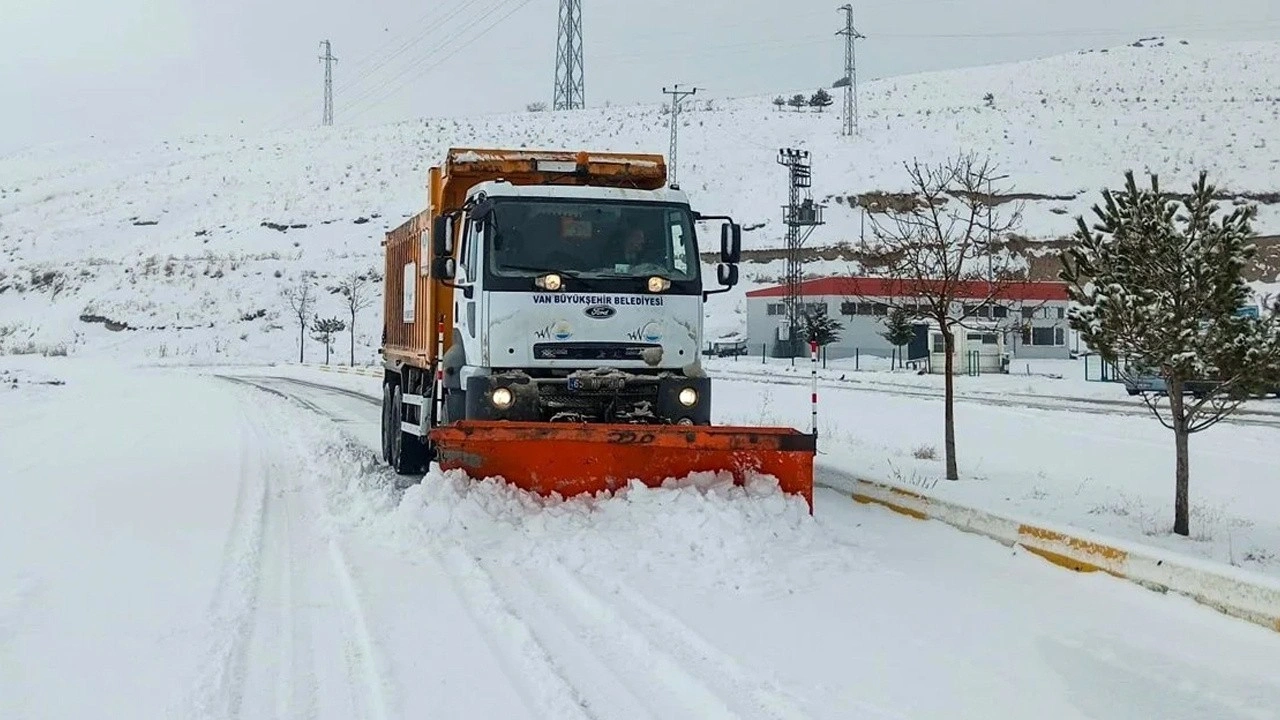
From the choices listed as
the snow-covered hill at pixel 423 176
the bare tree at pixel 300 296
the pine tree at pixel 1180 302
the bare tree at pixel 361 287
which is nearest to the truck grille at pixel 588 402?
the pine tree at pixel 1180 302

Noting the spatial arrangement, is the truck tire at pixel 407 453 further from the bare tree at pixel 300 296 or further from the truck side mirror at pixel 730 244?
the bare tree at pixel 300 296

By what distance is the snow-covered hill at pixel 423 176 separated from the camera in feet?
206

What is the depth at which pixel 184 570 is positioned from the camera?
722cm

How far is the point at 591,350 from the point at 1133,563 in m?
4.49

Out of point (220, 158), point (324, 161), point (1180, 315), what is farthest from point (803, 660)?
point (220, 158)

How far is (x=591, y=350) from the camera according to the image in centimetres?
934

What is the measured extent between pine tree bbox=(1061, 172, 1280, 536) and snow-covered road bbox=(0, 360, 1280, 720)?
6.62 feet

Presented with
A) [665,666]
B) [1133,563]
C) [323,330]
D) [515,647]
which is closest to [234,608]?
[515,647]

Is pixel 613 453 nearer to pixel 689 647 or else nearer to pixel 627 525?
pixel 627 525

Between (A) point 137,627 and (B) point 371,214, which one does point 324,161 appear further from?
(A) point 137,627

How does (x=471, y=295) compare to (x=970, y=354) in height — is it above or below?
above

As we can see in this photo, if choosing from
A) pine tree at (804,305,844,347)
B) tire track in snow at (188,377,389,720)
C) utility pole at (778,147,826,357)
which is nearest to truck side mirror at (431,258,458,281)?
tire track in snow at (188,377,389,720)

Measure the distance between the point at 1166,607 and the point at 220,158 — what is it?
4120 inches

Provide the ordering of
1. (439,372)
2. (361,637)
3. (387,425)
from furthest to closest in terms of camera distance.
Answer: (387,425) < (439,372) < (361,637)
